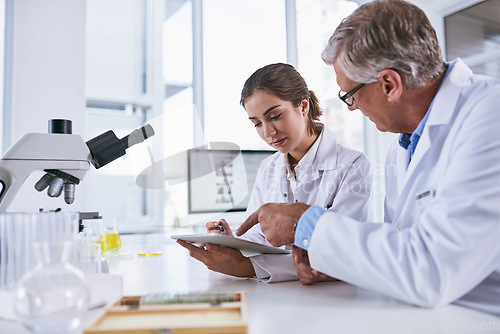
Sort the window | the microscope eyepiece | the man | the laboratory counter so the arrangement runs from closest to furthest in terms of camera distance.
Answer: the laboratory counter → the man → the microscope eyepiece → the window

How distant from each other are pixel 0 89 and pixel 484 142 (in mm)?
2846

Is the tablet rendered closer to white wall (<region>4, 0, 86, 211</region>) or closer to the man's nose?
the man's nose

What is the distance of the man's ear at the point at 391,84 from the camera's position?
1.19 m

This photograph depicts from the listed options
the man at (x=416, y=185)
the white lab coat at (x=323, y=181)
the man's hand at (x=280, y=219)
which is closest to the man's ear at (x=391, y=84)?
the man at (x=416, y=185)

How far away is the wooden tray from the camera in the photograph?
668mm

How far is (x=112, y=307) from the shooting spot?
2.58ft

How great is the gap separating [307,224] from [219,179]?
2235mm

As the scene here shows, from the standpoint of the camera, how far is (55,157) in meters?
1.21

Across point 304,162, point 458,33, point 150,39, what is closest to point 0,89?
point 150,39

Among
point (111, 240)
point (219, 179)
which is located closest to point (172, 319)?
point (111, 240)

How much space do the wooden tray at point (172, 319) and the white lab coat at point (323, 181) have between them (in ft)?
3.11

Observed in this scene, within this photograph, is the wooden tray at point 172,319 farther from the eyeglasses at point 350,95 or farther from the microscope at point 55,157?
the eyeglasses at point 350,95

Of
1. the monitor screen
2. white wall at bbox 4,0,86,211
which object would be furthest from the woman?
white wall at bbox 4,0,86,211

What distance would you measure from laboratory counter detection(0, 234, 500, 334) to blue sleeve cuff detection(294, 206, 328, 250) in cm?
13
